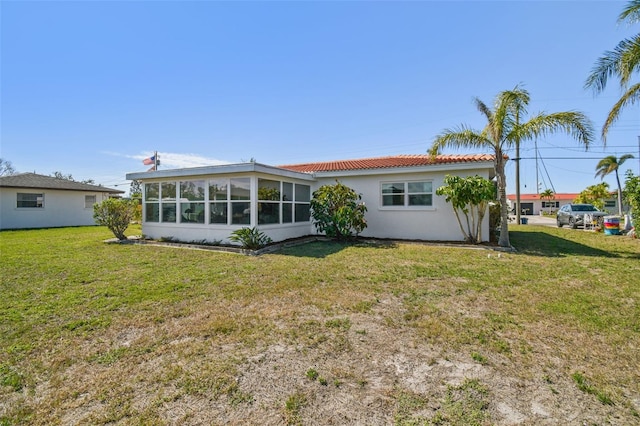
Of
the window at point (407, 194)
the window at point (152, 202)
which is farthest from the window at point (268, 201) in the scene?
the window at point (152, 202)

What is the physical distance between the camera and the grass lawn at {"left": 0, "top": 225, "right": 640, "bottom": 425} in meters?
2.44

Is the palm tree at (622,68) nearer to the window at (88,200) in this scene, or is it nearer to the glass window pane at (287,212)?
the glass window pane at (287,212)

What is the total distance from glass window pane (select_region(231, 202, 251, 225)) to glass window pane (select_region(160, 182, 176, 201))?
3.15 meters

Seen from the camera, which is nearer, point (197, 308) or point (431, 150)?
point (197, 308)

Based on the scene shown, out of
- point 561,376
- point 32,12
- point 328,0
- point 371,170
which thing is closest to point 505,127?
point 371,170

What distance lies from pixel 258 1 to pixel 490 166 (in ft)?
32.4

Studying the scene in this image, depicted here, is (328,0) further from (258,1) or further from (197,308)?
(197,308)

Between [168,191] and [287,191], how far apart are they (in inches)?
196

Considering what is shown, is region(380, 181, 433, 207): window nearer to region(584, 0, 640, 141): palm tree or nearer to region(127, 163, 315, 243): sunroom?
region(127, 163, 315, 243): sunroom


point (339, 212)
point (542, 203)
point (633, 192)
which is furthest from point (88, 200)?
point (542, 203)

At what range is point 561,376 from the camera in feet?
9.37

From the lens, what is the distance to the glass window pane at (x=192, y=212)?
1161 cm

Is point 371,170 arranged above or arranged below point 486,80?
below

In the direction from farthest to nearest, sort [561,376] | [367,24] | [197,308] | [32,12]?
1. [367,24]
2. [32,12]
3. [197,308]
4. [561,376]
